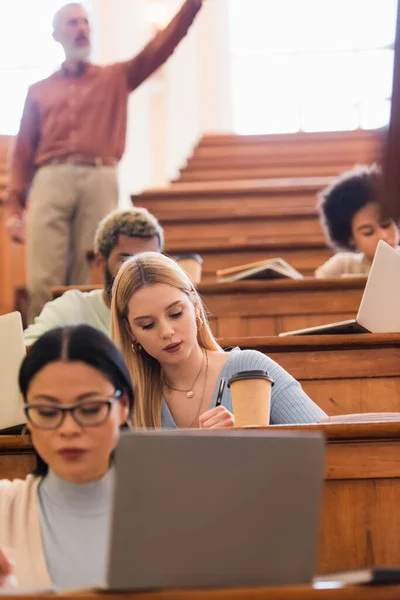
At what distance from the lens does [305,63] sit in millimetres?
5750

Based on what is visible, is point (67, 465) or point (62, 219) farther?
point (62, 219)

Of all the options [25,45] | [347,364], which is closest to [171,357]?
[347,364]

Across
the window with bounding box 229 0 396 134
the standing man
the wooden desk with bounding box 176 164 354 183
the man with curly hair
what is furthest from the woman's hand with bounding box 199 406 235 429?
the window with bounding box 229 0 396 134

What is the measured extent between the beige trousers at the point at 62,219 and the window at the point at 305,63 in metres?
2.96

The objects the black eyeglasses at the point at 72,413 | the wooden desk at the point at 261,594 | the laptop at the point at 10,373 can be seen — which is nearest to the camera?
the wooden desk at the point at 261,594

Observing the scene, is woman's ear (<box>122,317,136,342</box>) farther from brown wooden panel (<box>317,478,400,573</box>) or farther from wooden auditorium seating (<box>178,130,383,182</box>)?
wooden auditorium seating (<box>178,130,383,182</box>)

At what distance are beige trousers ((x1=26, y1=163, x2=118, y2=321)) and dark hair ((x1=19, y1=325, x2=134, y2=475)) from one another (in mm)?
1620

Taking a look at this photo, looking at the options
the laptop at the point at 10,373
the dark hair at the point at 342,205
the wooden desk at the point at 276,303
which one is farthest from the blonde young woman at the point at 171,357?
the dark hair at the point at 342,205

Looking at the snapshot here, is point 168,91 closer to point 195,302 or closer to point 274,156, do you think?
point 274,156

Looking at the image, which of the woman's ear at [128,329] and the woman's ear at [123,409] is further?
the woman's ear at [128,329]

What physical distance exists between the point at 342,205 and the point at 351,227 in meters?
0.06

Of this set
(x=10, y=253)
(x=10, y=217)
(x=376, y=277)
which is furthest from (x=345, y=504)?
(x=10, y=253)

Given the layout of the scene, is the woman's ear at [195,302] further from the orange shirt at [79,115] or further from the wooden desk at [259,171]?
the wooden desk at [259,171]

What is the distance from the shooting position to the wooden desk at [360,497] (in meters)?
1.17
